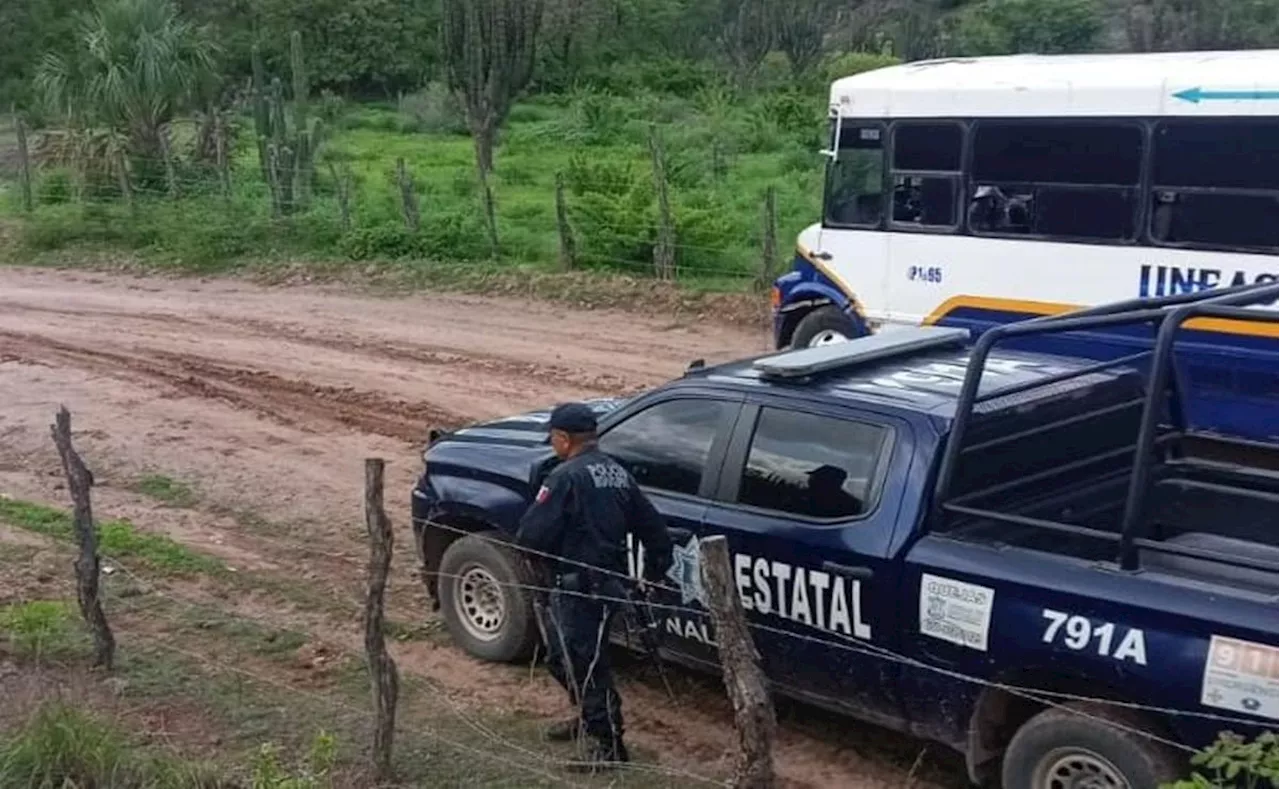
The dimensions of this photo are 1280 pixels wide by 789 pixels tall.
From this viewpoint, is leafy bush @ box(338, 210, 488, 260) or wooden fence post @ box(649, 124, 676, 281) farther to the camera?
leafy bush @ box(338, 210, 488, 260)

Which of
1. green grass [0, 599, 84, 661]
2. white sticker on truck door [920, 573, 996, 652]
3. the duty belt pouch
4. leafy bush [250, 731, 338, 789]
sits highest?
white sticker on truck door [920, 573, 996, 652]

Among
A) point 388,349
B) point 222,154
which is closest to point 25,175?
point 222,154

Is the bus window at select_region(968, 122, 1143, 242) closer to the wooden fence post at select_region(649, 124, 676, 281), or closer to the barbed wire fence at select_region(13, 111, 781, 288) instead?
the barbed wire fence at select_region(13, 111, 781, 288)

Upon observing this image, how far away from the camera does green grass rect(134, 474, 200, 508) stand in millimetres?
10428

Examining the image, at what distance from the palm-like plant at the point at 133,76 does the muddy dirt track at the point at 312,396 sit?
5.10 m

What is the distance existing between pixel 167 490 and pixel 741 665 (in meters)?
6.70

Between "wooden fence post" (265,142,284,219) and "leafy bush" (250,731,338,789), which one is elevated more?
"wooden fence post" (265,142,284,219)

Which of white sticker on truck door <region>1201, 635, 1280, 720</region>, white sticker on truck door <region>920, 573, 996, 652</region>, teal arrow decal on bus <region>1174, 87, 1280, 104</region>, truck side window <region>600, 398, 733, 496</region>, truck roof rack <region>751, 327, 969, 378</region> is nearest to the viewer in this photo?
white sticker on truck door <region>1201, 635, 1280, 720</region>

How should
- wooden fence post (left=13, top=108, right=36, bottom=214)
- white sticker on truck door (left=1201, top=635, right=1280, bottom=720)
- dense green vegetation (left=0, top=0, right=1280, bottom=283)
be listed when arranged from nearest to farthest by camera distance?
white sticker on truck door (left=1201, top=635, right=1280, bottom=720) < dense green vegetation (left=0, top=0, right=1280, bottom=283) < wooden fence post (left=13, top=108, right=36, bottom=214)

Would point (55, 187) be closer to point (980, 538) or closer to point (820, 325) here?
point (820, 325)

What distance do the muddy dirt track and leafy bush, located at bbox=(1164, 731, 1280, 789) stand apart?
4.89 feet

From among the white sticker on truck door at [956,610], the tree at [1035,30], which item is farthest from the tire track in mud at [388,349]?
the tree at [1035,30]

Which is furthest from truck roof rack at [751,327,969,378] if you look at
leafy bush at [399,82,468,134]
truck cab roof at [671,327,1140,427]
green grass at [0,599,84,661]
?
leafy bush at [399,82,468,134]

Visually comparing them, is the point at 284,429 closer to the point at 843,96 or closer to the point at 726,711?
the point at 843,96
